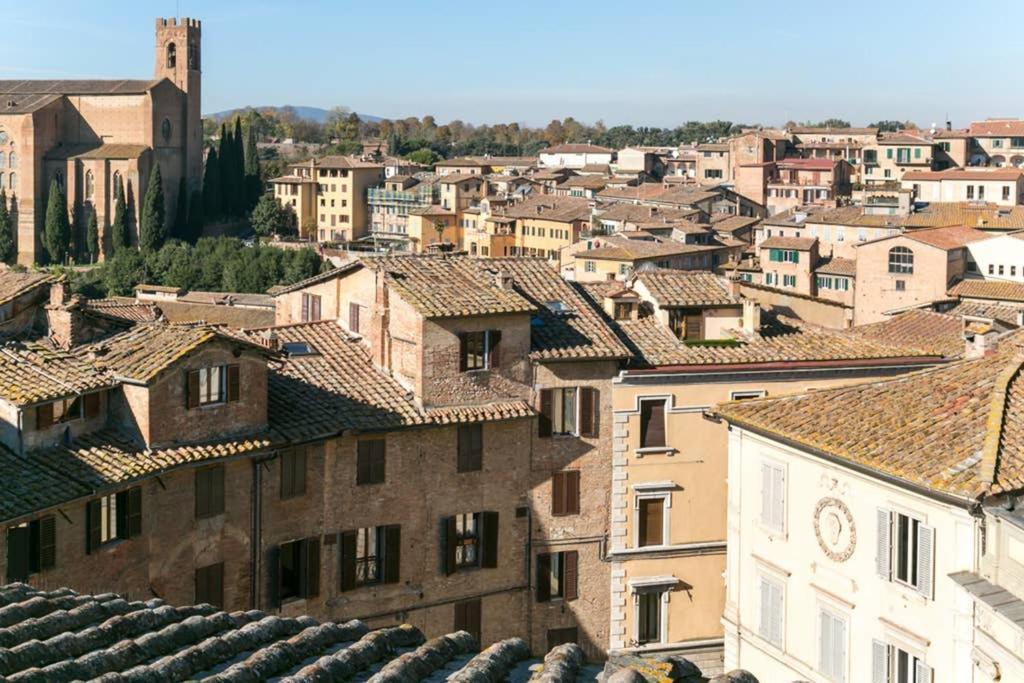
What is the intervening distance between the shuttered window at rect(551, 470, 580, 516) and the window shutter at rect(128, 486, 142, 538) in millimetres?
7380

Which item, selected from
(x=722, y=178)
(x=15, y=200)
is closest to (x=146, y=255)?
(x=15, y=200)

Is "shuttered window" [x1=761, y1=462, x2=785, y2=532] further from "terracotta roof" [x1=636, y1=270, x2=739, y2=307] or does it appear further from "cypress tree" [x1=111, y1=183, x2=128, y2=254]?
"cypress tree" [x1=111, y1=183, x2=128, y2=254]

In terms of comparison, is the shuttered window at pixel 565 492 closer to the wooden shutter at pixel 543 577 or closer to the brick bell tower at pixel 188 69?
the wooden shutter at pixel 543 577

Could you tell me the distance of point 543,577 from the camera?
2220 cm

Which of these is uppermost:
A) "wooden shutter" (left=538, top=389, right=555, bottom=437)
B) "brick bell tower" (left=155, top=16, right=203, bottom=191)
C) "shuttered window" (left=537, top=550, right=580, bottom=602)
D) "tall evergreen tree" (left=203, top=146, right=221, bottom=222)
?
"brick bell tower" (left=155, top=16, right=203, bottom=191)

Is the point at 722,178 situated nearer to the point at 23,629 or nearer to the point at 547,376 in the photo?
the point at 547,376

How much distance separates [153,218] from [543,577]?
3180 inches

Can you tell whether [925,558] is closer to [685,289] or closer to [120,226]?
[685,289]

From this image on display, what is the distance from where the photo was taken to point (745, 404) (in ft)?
60.2

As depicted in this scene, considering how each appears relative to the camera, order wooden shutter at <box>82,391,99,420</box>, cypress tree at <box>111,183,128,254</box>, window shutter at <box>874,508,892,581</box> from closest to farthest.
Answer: window shutter at <box>874,508,892,581</box> < wooden shutter at <box>82,391,99,420</box> < cypress tree at <box>111,183,128,254</box>

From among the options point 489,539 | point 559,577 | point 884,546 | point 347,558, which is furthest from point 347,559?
Result: point 884,546

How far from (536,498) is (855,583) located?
690 cm

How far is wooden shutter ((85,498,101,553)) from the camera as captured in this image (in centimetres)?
1593

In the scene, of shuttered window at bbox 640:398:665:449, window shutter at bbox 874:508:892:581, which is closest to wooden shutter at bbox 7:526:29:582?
window shutter at bbox 874:508:892:581
